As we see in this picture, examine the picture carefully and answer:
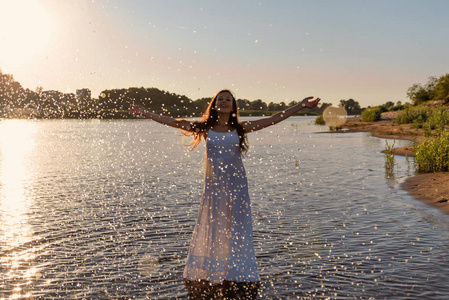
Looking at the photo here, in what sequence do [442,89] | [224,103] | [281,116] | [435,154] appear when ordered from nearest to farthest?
1. [224,103]
2. [281,116]
3. [435,154]
4. [442,89]

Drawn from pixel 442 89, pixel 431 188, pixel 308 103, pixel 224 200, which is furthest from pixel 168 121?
pixel 442 89

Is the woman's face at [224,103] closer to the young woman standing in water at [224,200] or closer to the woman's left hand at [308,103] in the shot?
the young woman standing in water at [224,200]

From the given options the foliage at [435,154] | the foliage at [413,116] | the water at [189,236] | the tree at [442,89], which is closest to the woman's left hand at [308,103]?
the water at [189,236]

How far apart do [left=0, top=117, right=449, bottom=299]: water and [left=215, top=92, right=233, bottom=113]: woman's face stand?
3154 millimetres

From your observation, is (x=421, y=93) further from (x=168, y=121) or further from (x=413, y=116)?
(x=168, y=121)

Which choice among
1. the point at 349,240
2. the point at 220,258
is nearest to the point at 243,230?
the point at 220,258

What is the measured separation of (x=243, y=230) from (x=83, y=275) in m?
3.35

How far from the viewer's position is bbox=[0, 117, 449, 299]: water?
7574 mm

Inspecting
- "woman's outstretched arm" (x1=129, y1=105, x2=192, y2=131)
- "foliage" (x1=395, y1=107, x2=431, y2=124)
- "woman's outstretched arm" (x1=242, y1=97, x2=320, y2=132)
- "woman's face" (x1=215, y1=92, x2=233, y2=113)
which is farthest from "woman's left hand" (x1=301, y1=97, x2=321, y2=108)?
"foliage" (x1=395, y1=107, x2=431, y2=124)

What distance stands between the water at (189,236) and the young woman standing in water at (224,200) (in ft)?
2.39

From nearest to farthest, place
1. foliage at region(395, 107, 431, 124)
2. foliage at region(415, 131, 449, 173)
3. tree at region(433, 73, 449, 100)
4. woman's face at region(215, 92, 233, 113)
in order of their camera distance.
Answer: woman's face at region(215, 92, 233, 113)
foliage at region(415, 131, 449, 173)
foliage at region(395, 107, 431, 124)
tree at region(433, 73, 449, 100)

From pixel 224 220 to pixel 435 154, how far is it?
53.7 ft

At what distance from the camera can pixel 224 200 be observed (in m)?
7.05

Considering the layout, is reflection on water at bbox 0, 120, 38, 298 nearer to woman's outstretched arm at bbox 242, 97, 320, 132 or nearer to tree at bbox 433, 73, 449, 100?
woman's outstretched arm at bbox 242, 97, 320, 132
